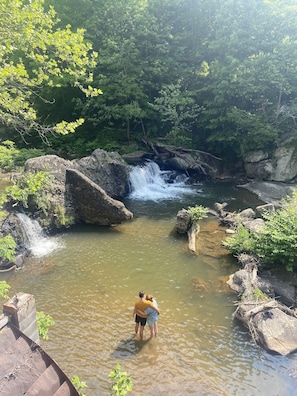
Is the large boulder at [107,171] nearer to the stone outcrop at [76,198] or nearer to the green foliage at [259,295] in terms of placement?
the stone outcrop at [76,198]

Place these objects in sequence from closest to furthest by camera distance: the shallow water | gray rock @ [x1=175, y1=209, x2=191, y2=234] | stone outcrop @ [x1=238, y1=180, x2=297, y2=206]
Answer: the shallow water < gray rock @ [x1=175, y1=209, x2=191, y2=234] < stone outcrop @ [x1=238, y1=180, x2=297, y2=206]

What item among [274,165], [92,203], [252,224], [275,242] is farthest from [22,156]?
[274,165]

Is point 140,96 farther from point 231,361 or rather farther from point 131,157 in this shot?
point 231,361

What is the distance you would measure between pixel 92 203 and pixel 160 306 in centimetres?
743

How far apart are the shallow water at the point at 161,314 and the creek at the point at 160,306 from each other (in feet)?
0.09

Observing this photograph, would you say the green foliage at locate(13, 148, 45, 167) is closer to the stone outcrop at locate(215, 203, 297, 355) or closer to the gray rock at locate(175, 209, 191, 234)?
the gray rock at locate(175, 209, 191, 234)

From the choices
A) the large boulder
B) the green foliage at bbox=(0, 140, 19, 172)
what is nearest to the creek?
the large boulder

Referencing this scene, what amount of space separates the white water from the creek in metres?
4.94

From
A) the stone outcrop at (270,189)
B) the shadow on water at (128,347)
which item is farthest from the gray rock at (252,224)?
the shadow on water at (128,347)

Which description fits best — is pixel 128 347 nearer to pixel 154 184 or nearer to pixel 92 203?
pixel 92 203

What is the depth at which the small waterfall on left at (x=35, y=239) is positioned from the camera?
1338cm

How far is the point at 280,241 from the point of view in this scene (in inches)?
434

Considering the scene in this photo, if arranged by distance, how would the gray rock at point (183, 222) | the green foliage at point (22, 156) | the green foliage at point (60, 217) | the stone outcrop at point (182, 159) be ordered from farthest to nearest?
the stone outcrop at point (182, 159)
the green foliage at point (22, 156)
the green foliage at point (60, 217)
the gray rock at point (183, 222)

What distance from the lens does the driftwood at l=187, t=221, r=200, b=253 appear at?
13464 millimetres
